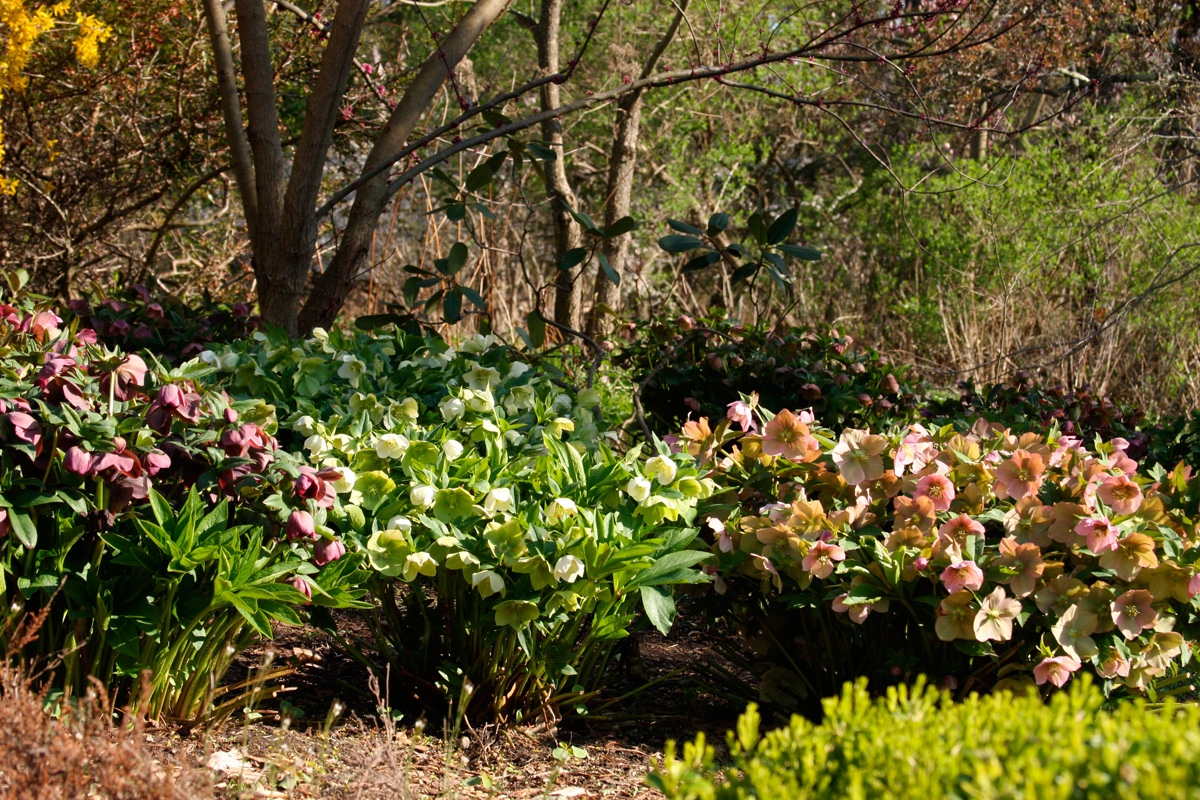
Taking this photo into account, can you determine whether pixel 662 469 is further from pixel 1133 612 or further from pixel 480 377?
pixel 1133 612

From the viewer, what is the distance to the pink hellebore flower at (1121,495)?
1878 mm

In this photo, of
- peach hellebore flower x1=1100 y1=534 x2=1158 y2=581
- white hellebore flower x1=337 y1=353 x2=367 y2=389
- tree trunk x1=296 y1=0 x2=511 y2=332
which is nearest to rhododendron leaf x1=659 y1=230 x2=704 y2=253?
white hellebore flower x1=337 y1=353 x2=367 y2=389

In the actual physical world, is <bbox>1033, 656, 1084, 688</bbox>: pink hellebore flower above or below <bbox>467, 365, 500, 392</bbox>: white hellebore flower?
below

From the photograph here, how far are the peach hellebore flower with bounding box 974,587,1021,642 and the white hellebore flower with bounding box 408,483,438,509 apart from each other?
1049mm

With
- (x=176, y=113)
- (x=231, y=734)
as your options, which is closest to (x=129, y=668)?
(x=231, y=734)

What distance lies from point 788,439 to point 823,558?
311 mm

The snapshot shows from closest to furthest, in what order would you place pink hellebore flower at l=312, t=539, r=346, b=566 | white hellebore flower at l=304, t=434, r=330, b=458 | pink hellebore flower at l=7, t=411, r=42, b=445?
pink hellebore flower at l=7, t=411, r=42, b=445, pink hellebore flower at l=312, t=539, r=346, b=566, white hellebore flower at l=304, t=434, r=330, b=458

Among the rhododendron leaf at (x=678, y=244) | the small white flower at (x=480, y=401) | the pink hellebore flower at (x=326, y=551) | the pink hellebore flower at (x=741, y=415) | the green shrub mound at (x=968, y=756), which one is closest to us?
the green shrub mound at (x=968, y=756)

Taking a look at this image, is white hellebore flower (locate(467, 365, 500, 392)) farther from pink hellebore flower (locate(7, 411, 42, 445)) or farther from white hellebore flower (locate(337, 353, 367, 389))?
pink hellebore flower (locate(7, 411, 42, 445))

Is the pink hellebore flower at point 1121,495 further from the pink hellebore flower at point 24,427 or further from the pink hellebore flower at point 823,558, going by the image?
the pink hellebore flower at point 24,427

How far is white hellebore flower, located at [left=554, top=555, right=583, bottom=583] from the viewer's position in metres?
1.74

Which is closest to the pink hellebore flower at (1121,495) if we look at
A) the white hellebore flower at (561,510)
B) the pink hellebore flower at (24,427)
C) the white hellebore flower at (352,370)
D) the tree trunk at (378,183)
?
the white hellebore flower at (561,510)

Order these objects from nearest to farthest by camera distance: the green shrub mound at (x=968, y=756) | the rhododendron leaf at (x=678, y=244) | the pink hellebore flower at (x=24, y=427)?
1. the green shrub mound at (x=968, y=756)
2. the pink hellebore flower at (x=24, y=427)
3. the rhododendron leaf at (x=678, y=244)

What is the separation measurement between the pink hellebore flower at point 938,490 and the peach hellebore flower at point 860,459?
0.10m
